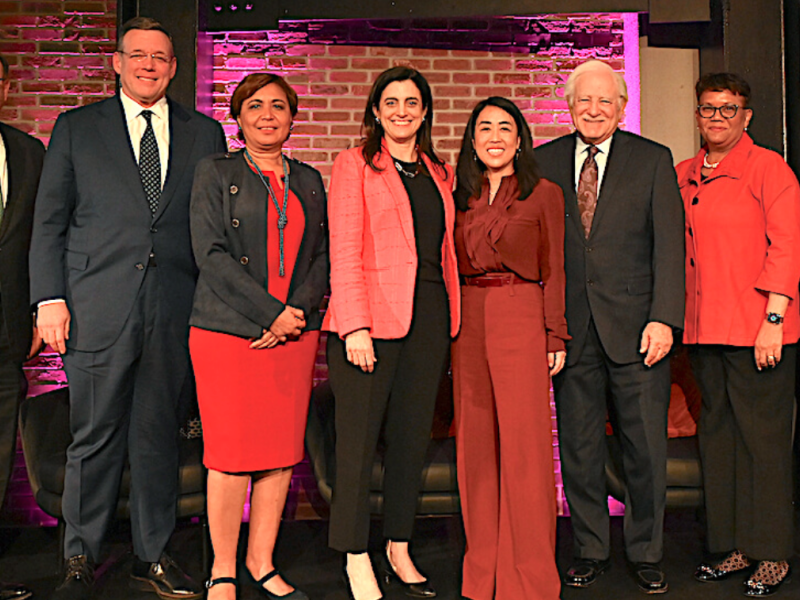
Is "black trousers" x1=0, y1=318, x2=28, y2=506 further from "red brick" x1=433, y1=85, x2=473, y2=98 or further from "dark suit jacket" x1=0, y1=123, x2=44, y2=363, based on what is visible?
"red brick" x1=433, y1=85, x2=473, y2=98

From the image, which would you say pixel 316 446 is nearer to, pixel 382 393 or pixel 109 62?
pixel 382 393

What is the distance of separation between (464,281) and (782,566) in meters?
1.66

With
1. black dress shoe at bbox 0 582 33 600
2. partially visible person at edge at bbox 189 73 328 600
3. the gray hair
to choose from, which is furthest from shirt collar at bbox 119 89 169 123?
black dress shoe at bbox 0 582 33 600

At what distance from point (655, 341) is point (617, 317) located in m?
0.16

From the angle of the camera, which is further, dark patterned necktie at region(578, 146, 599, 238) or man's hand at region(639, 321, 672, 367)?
dark patterned necktie at region(578, 146, 599, 238)

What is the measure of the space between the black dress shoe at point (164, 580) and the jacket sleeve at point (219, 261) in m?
1.07

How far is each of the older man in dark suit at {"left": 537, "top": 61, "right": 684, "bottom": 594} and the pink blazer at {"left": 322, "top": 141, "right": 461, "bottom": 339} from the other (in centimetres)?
55

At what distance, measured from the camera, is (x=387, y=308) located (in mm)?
2572

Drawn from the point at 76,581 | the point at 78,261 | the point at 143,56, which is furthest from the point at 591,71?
the point at 76,581

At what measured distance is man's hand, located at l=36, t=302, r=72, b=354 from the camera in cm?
263

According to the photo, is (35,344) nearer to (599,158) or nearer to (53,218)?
(53,218)

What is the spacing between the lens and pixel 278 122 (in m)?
2.63

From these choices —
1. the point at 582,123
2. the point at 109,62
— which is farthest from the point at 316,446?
the point at 109,62

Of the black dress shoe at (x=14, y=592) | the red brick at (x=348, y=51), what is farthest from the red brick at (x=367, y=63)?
the black dress shoe at (x=14, y=592)
